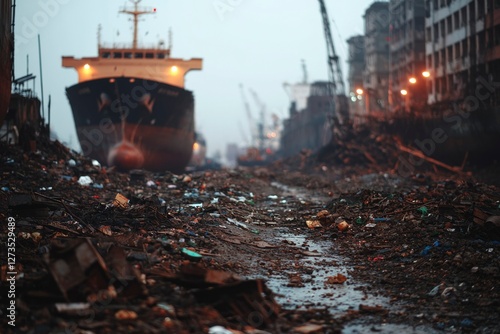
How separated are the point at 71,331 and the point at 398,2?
61.5 meters

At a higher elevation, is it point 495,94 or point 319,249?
point 495,94

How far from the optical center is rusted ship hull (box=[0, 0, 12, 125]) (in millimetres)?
13828

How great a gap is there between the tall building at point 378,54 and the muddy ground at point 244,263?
169 ft

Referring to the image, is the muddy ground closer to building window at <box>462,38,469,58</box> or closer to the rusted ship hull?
the rusted ship hull

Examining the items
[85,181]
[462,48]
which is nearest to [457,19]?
[462,48]

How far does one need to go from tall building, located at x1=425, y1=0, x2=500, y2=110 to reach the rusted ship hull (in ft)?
83.6

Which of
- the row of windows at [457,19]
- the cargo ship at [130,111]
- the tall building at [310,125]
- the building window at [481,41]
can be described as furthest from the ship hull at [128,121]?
the tall building at [310,125]

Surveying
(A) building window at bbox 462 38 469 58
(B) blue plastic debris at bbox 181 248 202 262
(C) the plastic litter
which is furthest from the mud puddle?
(A) building window at bbox 462 38 469 58

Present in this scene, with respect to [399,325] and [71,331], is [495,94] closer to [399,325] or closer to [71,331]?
[399,325]

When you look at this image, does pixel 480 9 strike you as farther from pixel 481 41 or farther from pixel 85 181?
pixel 85 181

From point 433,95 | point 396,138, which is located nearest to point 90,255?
point 396,138

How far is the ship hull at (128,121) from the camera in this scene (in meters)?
26.1

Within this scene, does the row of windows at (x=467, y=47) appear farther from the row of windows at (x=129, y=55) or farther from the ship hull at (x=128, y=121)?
the row of windows at (x=129, y=55)

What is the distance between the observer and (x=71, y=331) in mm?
4824
